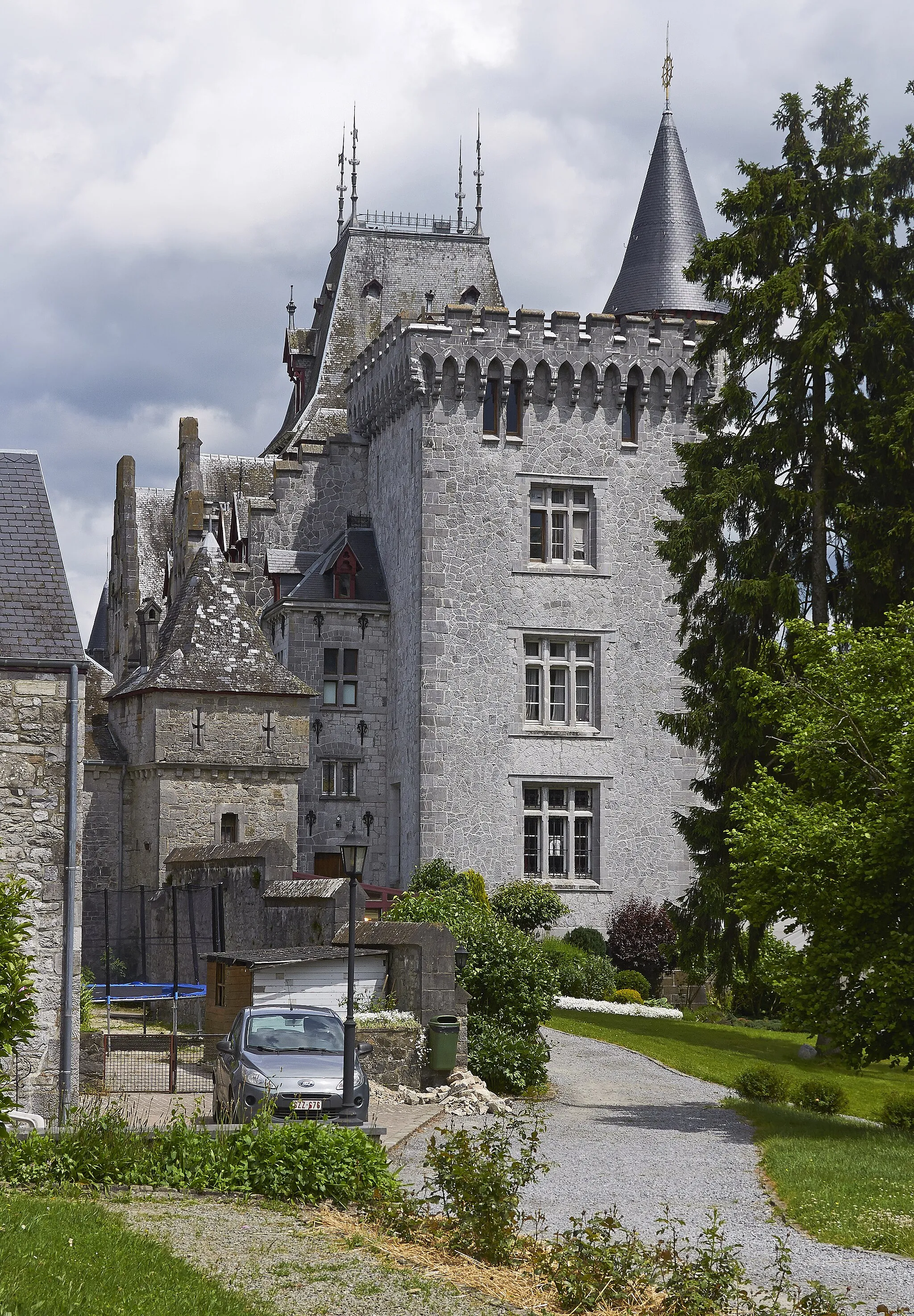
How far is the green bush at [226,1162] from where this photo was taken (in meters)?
12.0

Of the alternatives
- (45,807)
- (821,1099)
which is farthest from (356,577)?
(45,807)

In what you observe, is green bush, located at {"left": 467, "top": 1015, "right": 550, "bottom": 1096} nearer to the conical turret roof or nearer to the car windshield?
the car windshield

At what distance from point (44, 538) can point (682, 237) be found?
29.9 meters

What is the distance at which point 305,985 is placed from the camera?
2064 cm

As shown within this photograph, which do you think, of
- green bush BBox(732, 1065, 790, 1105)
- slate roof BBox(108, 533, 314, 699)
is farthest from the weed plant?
slate roof BBox(108, 533, 314, 699)

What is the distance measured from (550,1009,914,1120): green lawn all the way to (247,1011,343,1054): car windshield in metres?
8.45

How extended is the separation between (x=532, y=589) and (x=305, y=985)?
832 inches

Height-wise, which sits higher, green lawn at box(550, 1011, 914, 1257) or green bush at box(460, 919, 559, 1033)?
green bush at box(460, 919, 559, 1033)

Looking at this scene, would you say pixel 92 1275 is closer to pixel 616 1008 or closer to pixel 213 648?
pixel 616 1008

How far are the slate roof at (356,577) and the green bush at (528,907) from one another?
9.10 m

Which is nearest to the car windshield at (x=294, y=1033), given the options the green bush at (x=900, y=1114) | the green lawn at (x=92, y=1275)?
the green lawn at (x=92, y=1275)

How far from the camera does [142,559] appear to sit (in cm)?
5003

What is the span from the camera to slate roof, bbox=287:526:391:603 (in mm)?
42469

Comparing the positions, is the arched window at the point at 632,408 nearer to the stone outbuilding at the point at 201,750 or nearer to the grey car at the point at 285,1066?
the stone outbuilding at the point at 201,750
